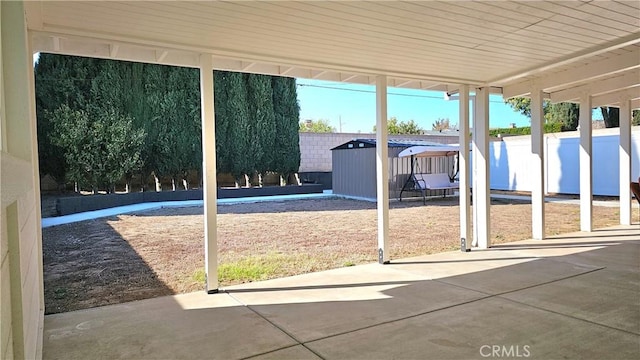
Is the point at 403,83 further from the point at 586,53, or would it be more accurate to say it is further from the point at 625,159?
the point at 625,159

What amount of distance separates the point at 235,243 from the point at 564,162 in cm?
1267

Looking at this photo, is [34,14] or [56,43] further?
[56,43]

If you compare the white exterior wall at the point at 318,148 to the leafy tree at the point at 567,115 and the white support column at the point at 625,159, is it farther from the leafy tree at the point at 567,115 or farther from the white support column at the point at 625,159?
the white support column at the point at 625,159

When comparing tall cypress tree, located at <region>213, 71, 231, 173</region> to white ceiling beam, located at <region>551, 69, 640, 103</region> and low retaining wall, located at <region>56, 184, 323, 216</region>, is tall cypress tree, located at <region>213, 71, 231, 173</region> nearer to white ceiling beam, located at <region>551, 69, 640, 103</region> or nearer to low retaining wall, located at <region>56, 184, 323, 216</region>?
low retaining wall, located at <region>56, 184, 323, 216</region>

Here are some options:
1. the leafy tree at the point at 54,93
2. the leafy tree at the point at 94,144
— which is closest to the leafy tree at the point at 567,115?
the leafy tree at the point at 94,144

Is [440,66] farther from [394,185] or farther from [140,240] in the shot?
[394,185]

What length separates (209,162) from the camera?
4051mm

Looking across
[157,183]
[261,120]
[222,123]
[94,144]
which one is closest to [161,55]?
[94,144]

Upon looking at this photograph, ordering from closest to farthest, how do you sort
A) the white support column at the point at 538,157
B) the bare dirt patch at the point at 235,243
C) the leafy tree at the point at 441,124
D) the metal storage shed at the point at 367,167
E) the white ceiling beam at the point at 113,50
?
1. the white ceiling beam at the point at 113,50
2. the bare dirt patch at the point at 235,243
3. the white support column at the point at 538,157
4. the metal storage shed at the point at 367,167
5. the leafy tree at the point at 441,124

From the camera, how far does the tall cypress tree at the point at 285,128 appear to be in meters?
16.8

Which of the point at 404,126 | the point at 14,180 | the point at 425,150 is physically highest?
the point at 404,126

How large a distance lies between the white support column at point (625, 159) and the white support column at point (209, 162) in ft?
23.7

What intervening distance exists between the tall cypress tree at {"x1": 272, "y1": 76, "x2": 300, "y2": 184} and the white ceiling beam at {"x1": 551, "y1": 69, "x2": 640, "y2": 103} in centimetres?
1098

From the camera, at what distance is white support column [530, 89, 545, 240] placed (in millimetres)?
6219
